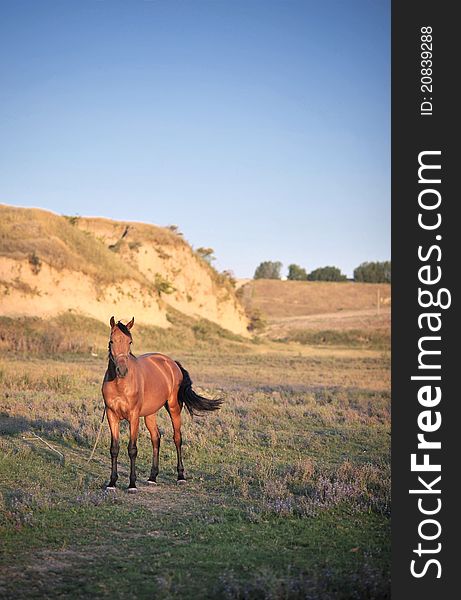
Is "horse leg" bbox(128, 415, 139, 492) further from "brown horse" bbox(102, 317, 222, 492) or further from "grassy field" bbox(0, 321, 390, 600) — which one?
"grassy field" bbox(0, 321, 390, 600)

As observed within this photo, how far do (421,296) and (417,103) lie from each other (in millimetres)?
1866

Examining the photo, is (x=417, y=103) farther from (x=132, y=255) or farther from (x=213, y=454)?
(x=132, y=255)

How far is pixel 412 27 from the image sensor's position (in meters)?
6.47

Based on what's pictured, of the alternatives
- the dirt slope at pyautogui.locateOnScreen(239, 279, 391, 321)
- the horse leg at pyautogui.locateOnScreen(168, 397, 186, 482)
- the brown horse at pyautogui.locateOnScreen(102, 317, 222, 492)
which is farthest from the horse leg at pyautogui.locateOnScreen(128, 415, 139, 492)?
the dirt slope at pyautogui.locateOnScreen(239, 279, 391, 321)

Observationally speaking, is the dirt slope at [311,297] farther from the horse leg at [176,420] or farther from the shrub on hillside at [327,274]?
the horse leg at [176,420]

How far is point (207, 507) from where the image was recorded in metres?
8.43

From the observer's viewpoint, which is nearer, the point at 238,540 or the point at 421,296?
the point at 421,296

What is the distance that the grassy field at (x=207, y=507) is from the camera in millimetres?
5848

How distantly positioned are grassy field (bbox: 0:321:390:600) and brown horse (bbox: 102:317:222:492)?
62 centimetres

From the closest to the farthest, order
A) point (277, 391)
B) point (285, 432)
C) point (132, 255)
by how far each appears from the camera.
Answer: point (285, 432) < point (277, 391) < point (132, 255)

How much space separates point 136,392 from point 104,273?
34.6 meters

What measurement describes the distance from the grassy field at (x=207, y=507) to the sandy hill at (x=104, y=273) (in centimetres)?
2188

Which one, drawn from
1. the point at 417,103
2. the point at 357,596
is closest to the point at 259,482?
the point at 357,596

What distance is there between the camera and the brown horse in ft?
29.0
